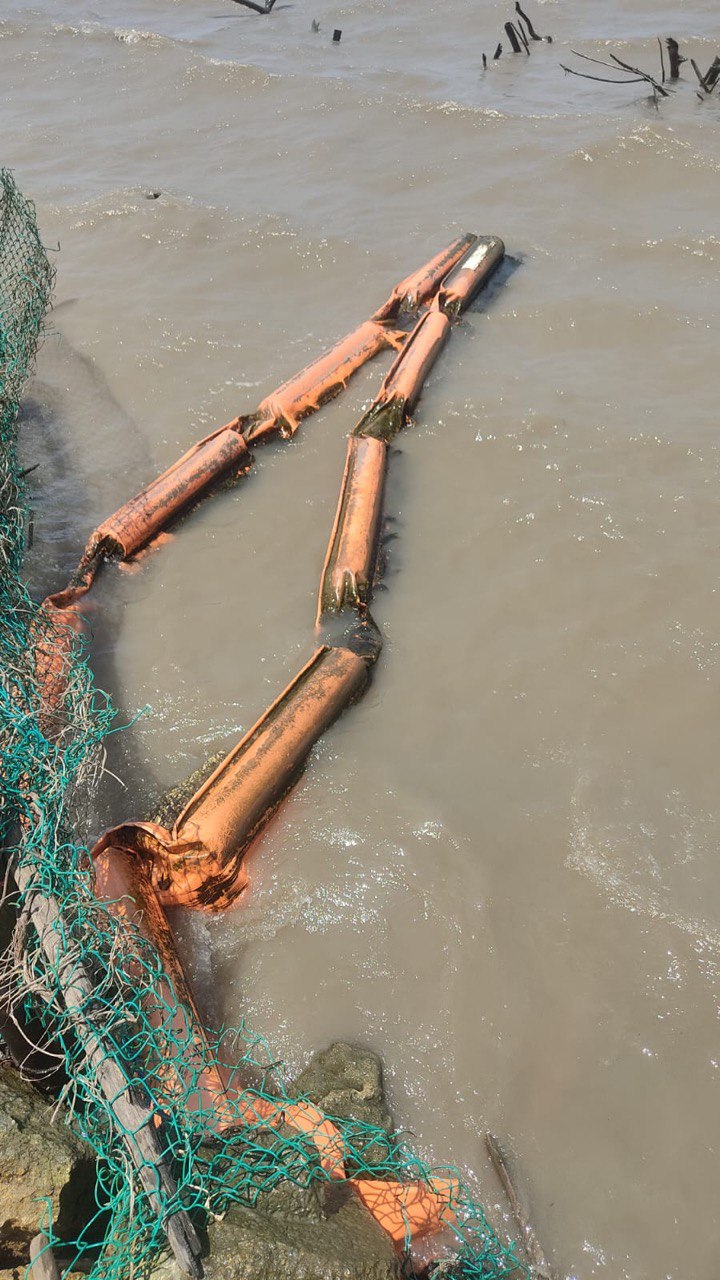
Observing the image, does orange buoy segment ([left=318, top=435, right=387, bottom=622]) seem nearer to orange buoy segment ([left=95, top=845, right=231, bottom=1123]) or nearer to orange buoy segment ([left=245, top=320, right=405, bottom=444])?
orange buoy segment ([left=245, top=320, right=405, bottom=444])

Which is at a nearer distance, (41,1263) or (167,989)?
(41,1263)

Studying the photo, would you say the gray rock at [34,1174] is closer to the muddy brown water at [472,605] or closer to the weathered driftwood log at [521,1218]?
the muddy brown water at [472,605]

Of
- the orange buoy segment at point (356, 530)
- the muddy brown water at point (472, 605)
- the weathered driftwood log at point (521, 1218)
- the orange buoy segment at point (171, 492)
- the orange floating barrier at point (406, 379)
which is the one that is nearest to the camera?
the weathered driftwood log at point (521, 1218)

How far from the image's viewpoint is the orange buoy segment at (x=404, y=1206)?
2.94m

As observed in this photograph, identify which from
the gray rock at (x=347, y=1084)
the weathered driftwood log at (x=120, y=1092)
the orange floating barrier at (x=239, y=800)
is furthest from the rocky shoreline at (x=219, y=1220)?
the orange floating barrier at (x=239, y=800)

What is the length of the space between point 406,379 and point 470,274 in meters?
1.74

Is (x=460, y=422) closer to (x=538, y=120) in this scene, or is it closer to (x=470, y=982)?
(x=470, y=982)

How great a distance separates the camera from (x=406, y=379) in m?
6.61

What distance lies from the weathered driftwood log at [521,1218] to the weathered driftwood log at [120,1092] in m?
1.17

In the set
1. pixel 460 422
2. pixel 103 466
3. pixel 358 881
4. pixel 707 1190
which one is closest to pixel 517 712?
pixel 358 881

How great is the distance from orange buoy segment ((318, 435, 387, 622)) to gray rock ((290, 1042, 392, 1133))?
2.37m

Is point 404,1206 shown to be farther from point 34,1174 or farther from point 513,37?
point 513,37

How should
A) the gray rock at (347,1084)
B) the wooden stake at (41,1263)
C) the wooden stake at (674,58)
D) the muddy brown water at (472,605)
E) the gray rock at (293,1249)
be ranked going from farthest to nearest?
the wooden stake at (674,58) < the muddy brown water at (472,605) < the gray rock at (347,1084) < the gray rock at (293,1249) < the wooden stake at (41,1263)

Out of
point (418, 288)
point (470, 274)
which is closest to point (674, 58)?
point (470, 274)
